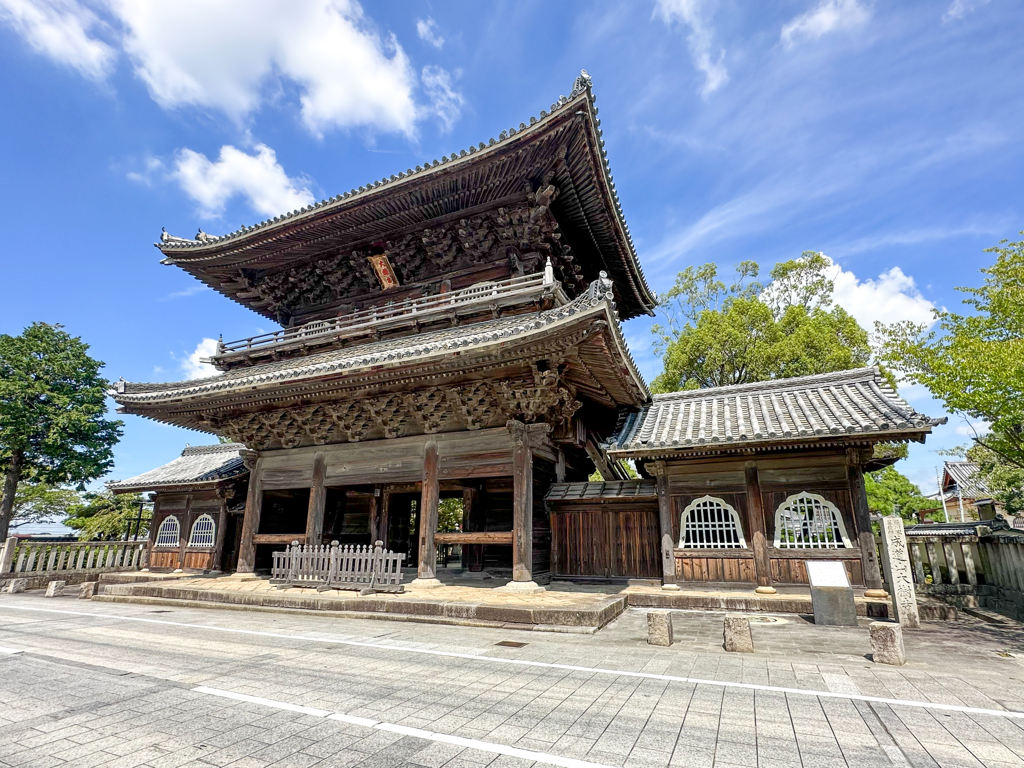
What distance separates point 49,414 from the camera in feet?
77.2

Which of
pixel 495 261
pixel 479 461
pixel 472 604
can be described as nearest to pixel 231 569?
pixel 479 461

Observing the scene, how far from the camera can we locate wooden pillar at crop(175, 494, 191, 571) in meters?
17.0

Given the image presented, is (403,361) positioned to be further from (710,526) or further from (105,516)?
(105,516)

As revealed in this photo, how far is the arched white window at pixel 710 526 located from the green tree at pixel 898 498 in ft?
107

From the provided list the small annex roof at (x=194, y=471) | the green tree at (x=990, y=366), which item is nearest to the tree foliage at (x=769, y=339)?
the green tree at (x=990, y=366)

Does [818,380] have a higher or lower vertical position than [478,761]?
higher

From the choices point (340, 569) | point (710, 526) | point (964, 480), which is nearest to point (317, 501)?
point (340, 569)

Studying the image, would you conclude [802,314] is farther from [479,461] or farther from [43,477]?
[43,477]

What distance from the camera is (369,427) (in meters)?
13.4

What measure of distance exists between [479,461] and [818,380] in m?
9.05

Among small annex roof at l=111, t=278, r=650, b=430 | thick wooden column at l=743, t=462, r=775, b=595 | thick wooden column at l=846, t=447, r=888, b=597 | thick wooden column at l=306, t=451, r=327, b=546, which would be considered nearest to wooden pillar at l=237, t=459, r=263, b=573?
thick wooden column at l=306, t=451, r=327, b=546

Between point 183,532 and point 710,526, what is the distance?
17.3m

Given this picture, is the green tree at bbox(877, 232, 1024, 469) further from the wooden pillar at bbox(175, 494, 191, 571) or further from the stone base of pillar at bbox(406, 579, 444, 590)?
the wooden pillar at bbox(175, 494, 191, 571)

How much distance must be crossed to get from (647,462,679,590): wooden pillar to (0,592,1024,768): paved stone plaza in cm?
326
